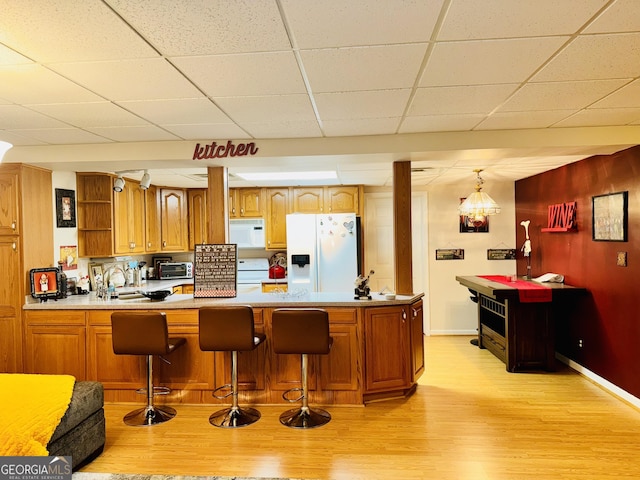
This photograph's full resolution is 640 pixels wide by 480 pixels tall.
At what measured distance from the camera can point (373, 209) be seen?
6.32 meters

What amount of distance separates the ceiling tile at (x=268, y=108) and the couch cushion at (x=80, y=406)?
2.12 metres

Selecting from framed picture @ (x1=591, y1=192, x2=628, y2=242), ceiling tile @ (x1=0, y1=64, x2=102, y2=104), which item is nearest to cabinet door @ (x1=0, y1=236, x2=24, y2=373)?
ceiling tile @ (x1=0, y1=64, x2=102, y2=104)

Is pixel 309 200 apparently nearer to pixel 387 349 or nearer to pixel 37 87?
pixel 387 349

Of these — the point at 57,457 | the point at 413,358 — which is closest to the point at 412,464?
the point at 413,358

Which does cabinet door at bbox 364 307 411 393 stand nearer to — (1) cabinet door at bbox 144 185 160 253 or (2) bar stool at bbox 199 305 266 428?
(2) bar stool at bbox 199 305 266 428

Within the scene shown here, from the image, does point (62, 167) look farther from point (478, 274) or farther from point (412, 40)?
point (478, 274)

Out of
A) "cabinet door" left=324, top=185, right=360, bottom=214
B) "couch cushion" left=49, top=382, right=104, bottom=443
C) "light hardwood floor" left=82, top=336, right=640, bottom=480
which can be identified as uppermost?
"cabinet door" left=324, top=185, right=360, bottom=214

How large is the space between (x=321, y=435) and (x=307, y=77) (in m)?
2.54

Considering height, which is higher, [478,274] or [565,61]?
[565,61]

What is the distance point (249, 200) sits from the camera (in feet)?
19.8

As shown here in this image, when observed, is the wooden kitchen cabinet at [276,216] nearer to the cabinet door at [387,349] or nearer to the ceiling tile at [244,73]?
the cabinet door at [387,349]

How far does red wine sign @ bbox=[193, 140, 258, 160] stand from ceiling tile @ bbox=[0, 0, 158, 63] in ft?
5.49

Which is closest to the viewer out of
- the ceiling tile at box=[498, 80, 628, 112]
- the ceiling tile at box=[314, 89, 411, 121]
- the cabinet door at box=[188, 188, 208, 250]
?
the ceiling tile at box=[498, 80, 628, 112]

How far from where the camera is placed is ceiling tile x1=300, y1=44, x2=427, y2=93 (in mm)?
1912
